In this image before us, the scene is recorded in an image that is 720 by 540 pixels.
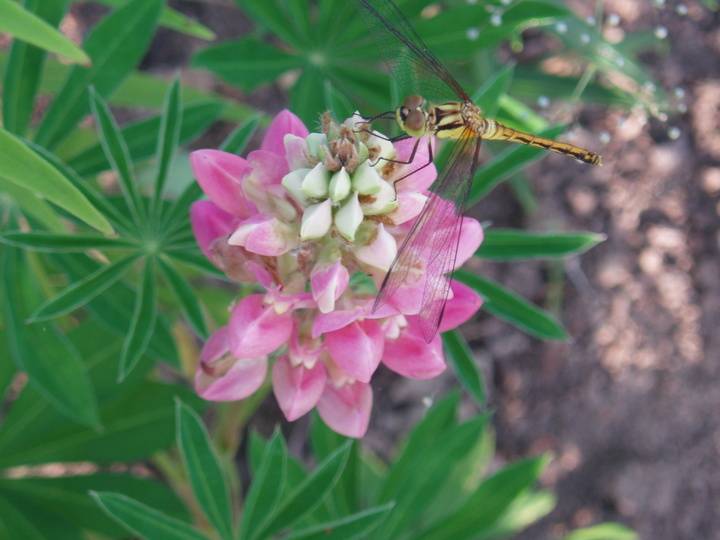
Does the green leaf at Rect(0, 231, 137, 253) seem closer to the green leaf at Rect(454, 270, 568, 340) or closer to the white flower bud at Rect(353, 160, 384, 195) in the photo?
the white flower bud at Rect(353, 160, 384, 195)

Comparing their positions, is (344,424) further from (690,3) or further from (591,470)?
(690,3)

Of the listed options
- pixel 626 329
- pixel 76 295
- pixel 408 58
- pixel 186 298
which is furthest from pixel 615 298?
pixel 76 295

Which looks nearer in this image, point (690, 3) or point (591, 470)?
point (591, 470)

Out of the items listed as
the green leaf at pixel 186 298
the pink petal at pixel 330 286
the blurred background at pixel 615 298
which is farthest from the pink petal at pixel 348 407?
the blurred background at pixel 615 298

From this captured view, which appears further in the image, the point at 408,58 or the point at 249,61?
the point at 249,61

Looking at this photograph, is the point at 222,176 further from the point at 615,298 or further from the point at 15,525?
the point at 615,298

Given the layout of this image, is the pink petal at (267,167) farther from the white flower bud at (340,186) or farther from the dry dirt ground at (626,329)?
the dry dirt ground at (626,329)

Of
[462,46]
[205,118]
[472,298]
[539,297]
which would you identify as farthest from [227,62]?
[539,297]

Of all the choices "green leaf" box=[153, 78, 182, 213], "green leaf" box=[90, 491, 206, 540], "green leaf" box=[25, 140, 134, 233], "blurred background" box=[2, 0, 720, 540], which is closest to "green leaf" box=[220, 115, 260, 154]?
"green leaf" box=[153, 78, 182, 213]

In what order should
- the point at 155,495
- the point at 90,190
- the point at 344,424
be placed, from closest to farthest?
the point at 344,424 < the point at 90,190 < the point at 155,495
